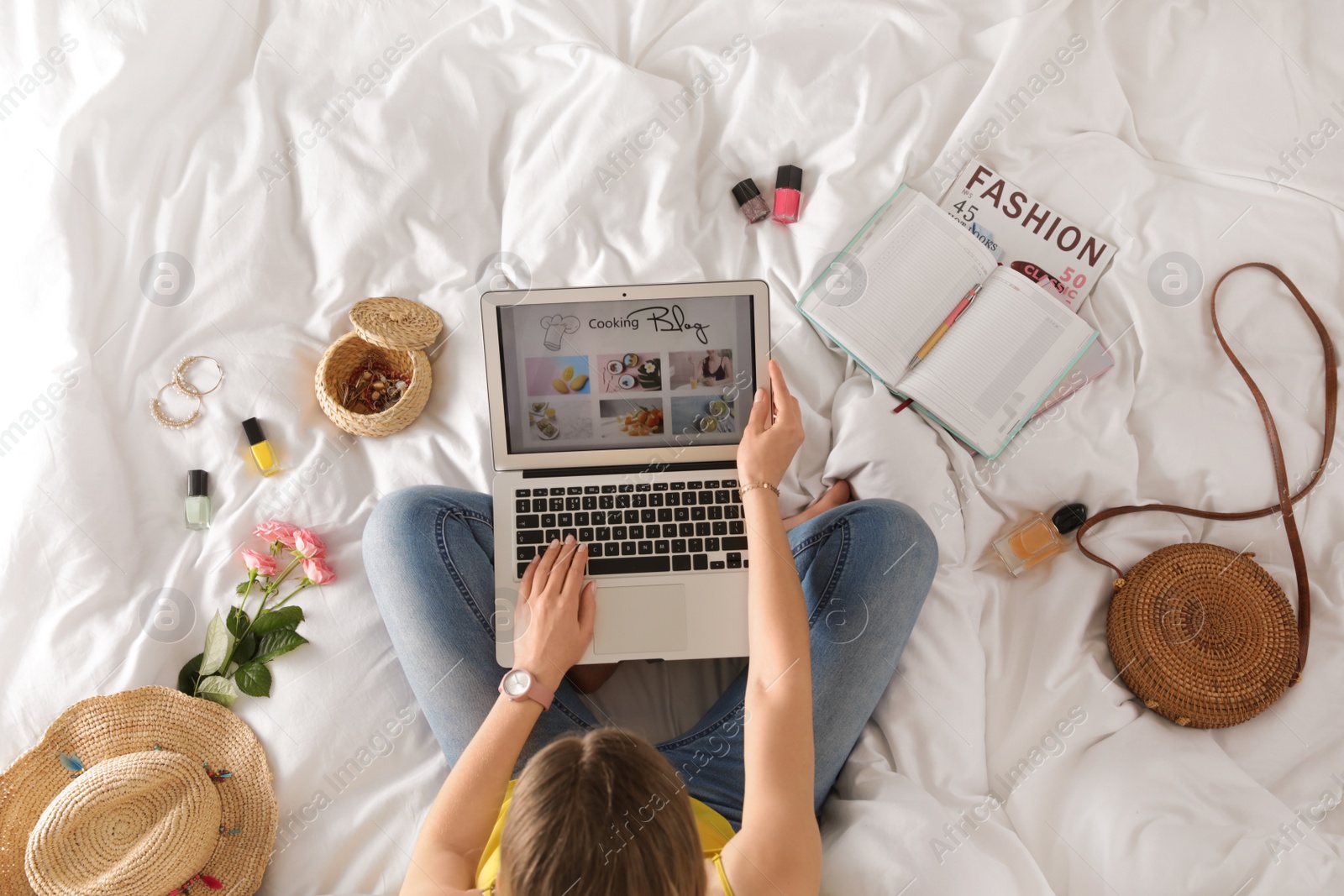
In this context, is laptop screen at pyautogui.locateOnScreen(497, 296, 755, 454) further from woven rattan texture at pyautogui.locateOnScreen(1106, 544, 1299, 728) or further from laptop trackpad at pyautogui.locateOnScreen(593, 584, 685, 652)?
woven rattan texture at pyautogui.locateOnScreen(1106, 544, 1299, 728)

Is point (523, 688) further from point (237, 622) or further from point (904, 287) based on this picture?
point (904, 287)

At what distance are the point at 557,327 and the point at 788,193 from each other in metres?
0.46

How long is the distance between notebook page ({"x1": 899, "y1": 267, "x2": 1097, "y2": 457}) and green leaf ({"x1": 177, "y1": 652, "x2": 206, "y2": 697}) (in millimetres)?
1030

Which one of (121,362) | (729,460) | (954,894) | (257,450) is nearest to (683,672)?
(729,460)

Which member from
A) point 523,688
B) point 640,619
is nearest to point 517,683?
point 523,688

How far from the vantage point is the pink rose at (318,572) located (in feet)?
3.54

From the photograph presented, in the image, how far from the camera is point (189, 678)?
1.07 meters

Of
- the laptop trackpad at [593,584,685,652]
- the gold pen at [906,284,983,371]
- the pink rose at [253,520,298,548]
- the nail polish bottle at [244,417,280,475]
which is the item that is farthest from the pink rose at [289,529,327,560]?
the gold pen at [906,284,983,371]

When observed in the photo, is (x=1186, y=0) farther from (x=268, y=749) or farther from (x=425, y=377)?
(x=268, y=749)

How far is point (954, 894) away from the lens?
0.88m

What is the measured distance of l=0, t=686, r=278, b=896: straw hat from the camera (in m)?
0.87

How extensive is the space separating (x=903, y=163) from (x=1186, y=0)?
525mm

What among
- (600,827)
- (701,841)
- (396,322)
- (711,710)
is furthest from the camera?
(396,322)

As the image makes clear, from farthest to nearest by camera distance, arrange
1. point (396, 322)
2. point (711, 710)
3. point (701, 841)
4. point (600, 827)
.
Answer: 1. point (396, 322)
2. point (711, 710)
3. point (701, 841)
4. point (600, 827)
